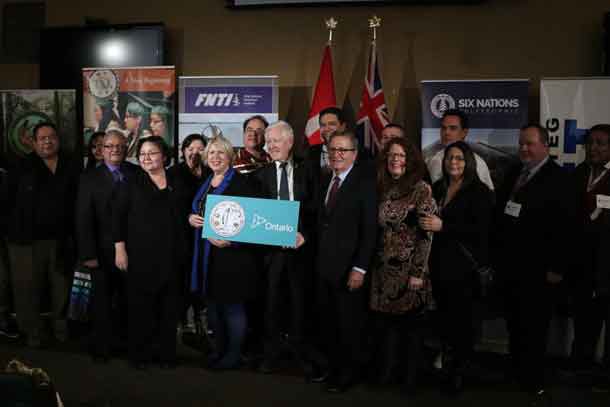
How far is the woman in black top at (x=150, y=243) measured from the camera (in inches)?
126

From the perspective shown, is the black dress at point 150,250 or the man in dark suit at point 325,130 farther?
the man in dark suit at point 325,130

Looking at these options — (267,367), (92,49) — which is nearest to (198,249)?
(267,367)

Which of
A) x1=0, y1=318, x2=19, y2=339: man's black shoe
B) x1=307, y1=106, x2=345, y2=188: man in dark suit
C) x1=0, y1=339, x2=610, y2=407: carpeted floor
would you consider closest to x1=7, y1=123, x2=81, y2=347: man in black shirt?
x1=0, y1=318, x2=19, y2=339: man's black shoe

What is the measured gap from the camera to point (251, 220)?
10.1 ft

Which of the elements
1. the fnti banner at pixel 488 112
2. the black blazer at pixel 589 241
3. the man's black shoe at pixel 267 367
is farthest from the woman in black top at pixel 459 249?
the fnti banner at pixel 488 112

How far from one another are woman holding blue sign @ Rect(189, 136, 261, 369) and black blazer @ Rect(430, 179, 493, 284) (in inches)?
44.0

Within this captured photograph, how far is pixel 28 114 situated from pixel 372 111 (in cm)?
321

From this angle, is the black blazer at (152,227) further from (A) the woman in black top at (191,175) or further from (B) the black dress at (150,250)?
(A) the woman in black top at (191,175)

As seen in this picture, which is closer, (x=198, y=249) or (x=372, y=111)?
(x=198, y=249)

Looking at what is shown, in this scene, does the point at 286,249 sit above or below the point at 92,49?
below

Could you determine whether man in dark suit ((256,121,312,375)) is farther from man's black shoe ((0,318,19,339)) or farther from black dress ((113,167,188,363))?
man's black shoe ((0,318,19,339))

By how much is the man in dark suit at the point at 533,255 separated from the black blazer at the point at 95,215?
8.00 ft

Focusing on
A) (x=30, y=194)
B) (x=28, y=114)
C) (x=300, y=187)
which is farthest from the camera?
(x=28, y=114)

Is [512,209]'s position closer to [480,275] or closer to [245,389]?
[480,275]
